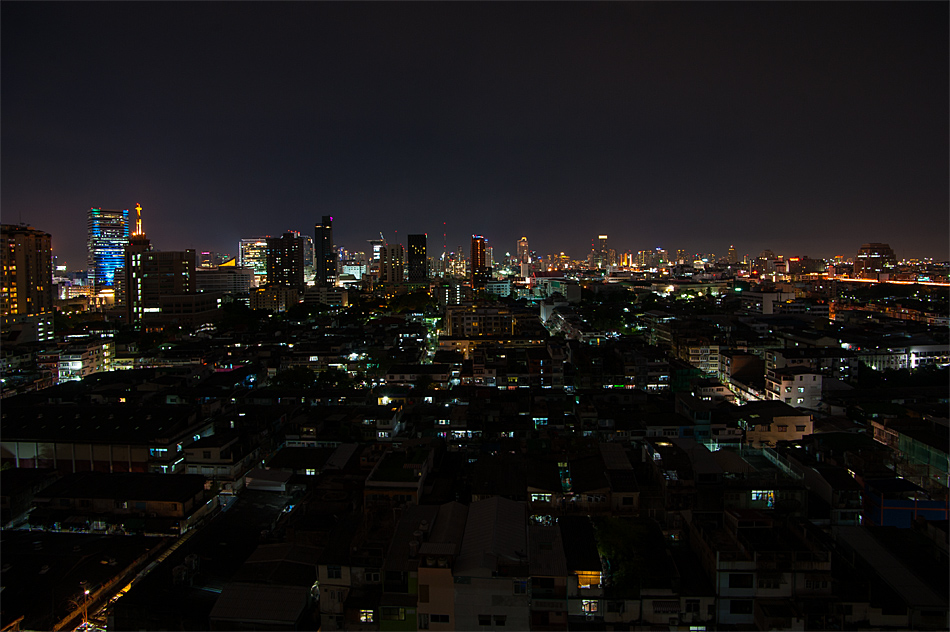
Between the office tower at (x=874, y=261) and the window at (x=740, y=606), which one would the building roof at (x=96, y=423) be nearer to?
the window at (x=740, y=606)

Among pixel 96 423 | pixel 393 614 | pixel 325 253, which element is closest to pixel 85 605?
pixel 393 614

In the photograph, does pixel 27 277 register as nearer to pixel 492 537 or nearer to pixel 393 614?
pixel 393 614

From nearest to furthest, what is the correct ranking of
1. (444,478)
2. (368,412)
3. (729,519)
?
(729,519) < (444,478) < (368,412)

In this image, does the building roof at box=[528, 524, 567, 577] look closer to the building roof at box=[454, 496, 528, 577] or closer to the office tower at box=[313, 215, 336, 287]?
the building roof at box=[454, 496, 528, 577]

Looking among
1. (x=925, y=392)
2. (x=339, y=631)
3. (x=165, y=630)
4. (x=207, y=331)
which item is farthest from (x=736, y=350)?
(x=207, y=331)

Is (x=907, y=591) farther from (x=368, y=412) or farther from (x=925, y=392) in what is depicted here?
(x=925, y=392)

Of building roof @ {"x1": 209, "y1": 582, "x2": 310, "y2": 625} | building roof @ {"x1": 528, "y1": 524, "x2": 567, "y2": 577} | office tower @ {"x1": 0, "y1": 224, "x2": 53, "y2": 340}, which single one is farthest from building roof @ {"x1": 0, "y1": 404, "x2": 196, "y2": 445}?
office tower @ {"x1": 0, "y1": 224, "x2": 53, "y2": 340}
